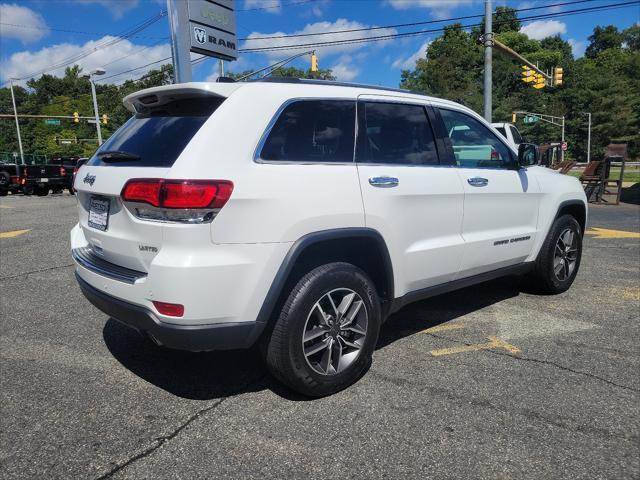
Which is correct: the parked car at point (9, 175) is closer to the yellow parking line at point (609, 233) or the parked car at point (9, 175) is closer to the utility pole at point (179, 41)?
the utility pole at point (179, 41)

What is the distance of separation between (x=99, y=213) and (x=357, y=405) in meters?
1.90

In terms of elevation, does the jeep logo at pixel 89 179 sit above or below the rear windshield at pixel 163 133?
below

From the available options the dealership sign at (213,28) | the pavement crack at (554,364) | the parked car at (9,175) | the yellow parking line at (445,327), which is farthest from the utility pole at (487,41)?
the parked car at (9,175)

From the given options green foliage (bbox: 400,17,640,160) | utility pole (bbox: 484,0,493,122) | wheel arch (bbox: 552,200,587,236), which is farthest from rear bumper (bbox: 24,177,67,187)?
green foliage (bbox: 400,17,640,160)

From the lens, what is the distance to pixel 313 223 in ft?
8.95

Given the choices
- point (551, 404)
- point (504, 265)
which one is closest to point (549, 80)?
point (504, 265)

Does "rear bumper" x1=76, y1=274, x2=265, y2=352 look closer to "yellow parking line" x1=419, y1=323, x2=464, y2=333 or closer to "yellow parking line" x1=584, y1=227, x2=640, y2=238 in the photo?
"yellow parking line" x1=419, y1=323, x2=464, y2=333

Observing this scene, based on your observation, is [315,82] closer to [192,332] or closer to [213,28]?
[192,332]

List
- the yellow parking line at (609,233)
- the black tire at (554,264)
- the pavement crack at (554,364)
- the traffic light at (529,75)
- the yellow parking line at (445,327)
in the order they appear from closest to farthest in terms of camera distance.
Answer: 1. the pavement crack at (554,364)
2. the yellow parking line at (445,327)
3. the black tire at (554,264)
4. the yellow parking line at (609,233)
5. the traffic light at (529,75)

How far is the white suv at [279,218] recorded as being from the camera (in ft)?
8.08

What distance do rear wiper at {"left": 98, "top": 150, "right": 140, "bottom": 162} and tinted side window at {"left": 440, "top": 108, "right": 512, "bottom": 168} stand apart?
229 cm

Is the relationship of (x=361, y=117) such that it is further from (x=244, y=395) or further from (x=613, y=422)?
(x=613, y=422)

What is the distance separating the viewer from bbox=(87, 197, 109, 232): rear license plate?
2.86m

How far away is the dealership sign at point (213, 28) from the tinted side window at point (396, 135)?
11.7m
